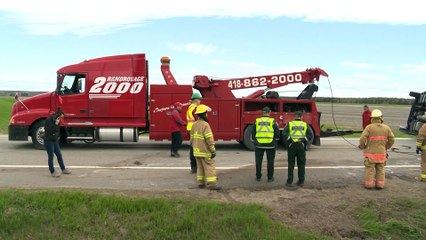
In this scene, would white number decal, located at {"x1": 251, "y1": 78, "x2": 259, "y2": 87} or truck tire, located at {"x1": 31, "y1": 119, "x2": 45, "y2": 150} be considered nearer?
truck tire, located at {"x1": 31, "y1": 119, "x2": 45, "y2": 150}

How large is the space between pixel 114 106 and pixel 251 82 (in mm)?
4845

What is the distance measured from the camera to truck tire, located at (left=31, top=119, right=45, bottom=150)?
14.1 meters

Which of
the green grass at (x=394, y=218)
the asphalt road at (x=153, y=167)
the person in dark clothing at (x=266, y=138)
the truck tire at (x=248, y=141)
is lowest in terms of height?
the green grass at (x=394, y=218)

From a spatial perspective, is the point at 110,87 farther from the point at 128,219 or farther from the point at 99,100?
the point at 128,219

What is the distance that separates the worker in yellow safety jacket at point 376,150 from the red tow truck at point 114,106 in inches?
248

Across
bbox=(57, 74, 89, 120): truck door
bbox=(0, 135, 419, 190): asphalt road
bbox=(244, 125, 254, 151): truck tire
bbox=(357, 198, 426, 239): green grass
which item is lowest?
bbox=(357, 198, 426, 239): green grass

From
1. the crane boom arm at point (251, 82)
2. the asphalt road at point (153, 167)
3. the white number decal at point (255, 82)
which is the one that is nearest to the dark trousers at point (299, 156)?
the asphalt road at point (153, 167)

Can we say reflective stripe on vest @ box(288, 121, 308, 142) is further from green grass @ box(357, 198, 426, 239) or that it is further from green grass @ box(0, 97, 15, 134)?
green grass @ box(0, 97, 15, 134)

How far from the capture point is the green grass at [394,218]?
647 cm

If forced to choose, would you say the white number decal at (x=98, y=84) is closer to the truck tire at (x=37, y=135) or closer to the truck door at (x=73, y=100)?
the truck door at (x=73, y=100)

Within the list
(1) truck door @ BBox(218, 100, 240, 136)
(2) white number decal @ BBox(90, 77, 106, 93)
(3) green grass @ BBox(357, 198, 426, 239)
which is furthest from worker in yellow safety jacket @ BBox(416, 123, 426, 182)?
(2) white number decal @ BBox(90, 77, 106, 93)

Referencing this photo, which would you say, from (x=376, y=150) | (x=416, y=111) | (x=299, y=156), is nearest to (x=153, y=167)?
(x=299, y=156)

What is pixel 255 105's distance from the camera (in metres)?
15.1

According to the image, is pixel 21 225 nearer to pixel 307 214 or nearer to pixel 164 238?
pixel 164 238
